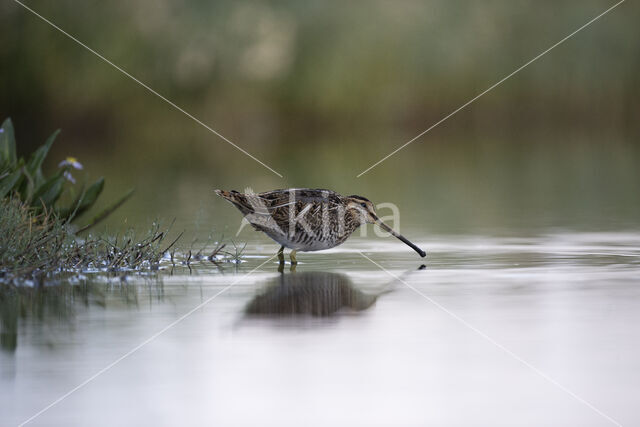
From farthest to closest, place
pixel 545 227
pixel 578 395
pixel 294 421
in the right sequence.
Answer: pixel 545 227 < pixel 578 395 < pixel 294 421

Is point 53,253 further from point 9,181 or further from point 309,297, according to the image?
point 309,297

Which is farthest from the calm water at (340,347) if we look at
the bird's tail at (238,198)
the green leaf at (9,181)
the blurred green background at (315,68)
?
the blurred green background at (315,68)

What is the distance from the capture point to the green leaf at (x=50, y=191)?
13.1 metres

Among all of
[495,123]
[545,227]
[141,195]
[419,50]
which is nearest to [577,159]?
[141,195]

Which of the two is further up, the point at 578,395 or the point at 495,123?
the point at 495,123

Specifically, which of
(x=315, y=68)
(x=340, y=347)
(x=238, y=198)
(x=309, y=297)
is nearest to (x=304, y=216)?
(x=238, y=198)

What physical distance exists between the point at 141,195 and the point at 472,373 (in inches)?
580

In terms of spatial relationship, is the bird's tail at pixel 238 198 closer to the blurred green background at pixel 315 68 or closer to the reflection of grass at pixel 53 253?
the reflection of grass at pixel 53 253

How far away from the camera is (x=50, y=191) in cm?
1322

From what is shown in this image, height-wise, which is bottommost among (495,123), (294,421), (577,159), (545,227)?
(294,421)

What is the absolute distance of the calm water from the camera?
21.4ft

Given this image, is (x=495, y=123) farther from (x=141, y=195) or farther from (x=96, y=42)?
(x=141, y=195)

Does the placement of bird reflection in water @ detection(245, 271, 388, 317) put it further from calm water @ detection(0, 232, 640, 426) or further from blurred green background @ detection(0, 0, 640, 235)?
blurred green background @ detection(0, 0, 640, 235)

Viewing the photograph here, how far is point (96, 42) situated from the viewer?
5272 cm
